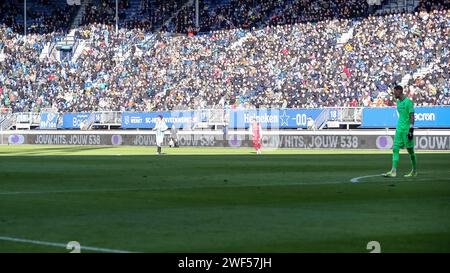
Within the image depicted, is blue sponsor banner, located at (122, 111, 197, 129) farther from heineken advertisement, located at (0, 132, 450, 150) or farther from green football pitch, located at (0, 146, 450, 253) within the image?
green football pitch, located at (0, 146, 450, 253)

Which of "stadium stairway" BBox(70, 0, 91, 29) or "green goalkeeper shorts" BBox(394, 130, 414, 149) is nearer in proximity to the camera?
"green goalkeeper shorts" BBox(394, 130, 414, 149)

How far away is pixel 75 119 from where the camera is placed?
66062 millimetres

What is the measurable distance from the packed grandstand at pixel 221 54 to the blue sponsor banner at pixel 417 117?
4.54 feet

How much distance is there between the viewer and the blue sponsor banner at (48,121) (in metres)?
67.4

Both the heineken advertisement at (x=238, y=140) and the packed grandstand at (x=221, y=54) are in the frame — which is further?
the packed grandstand at (x=221, y=54)

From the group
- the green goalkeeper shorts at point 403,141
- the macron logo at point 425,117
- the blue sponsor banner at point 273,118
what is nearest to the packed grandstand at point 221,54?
the blue sponsor banner at point 273,118

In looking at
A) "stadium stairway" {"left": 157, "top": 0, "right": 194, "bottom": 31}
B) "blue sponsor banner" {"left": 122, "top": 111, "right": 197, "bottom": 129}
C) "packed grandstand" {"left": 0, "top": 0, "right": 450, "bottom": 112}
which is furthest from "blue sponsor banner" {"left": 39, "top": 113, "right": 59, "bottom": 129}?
"stadium stairway" {"left": 157, "top": 0, "right": 194, "bottom": 31}

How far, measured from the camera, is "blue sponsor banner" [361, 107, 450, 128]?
1921 inches

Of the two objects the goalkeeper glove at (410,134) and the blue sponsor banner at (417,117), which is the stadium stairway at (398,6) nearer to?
the blue sponsor banner at (417,117)

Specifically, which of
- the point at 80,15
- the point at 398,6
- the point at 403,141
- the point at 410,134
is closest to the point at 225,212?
the point at 410,134

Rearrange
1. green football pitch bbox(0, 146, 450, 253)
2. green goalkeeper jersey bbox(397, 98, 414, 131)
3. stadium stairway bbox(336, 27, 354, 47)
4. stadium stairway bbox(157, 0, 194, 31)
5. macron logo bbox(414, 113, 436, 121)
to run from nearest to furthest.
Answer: green football pitch bbox(0, 146, 450, 253), green goalkeeper jersey bbox(397, 98, 414, 131), macron logo bbox(414, 113, 436, 121), stadium stairway bbox(336, 27, 354, 47), stadium stairway bbox(157, 0, 194, 31)

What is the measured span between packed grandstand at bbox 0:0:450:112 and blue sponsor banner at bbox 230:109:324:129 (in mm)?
1211

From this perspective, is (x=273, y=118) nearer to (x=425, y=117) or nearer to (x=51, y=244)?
(x=425, y=117)
